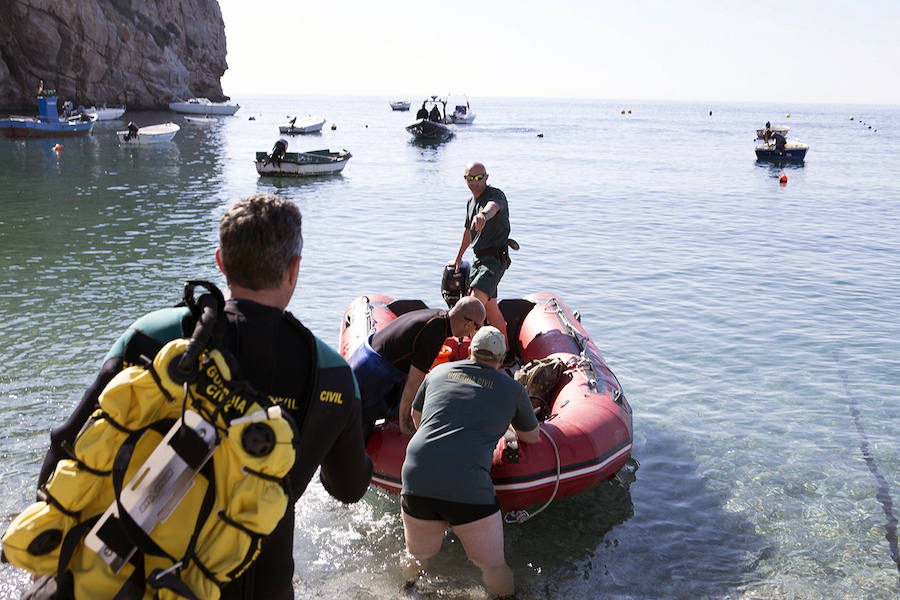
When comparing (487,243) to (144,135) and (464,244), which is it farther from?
(144,135)

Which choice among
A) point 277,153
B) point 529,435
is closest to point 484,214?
point 529,435

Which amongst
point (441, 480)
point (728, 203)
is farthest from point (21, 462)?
point (728, 203)

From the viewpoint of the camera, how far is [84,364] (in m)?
8.31

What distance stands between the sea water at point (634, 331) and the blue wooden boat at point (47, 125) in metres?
9.40

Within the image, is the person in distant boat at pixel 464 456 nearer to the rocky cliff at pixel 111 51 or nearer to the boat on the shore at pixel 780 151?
the boat on the shore at pixel 780 151

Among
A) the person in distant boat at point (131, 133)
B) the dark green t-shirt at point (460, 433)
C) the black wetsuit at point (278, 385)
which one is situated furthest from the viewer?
the person in distant boat at point (131, 133)

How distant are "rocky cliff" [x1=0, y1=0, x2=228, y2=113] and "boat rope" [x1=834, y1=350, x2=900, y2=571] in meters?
54.6

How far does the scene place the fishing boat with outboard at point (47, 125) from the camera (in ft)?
120

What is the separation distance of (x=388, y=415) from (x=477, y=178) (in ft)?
8.68

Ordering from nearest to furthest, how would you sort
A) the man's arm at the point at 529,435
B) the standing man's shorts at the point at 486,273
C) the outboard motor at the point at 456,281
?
Result: the man's arm at the point at 529,435, the standing man's shorts at the point at 486,273, the outboard motor at the point at 456,281

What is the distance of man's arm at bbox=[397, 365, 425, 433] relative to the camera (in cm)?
539

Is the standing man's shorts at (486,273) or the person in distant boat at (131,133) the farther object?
the person in distant boat at (131,133)

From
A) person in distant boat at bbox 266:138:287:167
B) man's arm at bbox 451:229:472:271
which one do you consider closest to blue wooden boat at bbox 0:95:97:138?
person in distant boat at bbox 266:138:287:167

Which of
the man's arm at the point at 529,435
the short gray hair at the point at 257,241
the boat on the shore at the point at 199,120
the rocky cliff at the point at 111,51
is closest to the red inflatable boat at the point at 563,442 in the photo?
the man's arm at the point at 529,435
